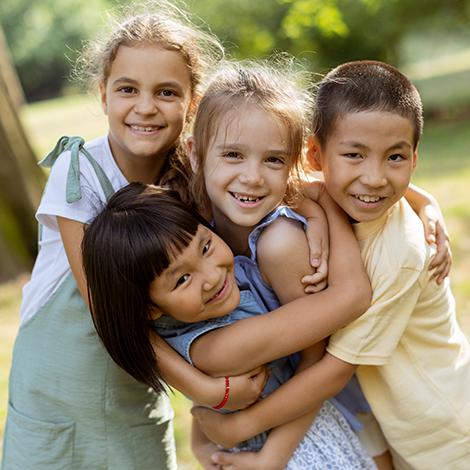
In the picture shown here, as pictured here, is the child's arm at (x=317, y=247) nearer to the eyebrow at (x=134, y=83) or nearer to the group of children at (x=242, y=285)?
the group of children at (x=242, y=285)

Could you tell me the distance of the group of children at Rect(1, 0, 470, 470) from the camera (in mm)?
1545

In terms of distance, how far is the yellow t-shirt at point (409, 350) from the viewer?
1.57 m

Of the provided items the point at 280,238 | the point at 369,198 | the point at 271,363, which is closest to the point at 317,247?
the point at 280,238

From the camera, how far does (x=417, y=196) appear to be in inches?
79.5

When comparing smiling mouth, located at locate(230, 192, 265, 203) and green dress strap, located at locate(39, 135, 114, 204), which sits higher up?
green dress strap, located at locate(39, 135, 114, 204)

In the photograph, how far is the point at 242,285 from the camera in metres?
1.71

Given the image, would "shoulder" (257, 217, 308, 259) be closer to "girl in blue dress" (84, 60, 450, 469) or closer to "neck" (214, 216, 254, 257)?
"girl in blue dress" (84, 60, 450, 469)

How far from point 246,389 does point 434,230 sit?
0.84 m

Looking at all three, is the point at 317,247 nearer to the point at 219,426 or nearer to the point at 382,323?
the point at 382,323

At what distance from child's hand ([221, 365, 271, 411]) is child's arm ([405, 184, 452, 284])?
668 mm

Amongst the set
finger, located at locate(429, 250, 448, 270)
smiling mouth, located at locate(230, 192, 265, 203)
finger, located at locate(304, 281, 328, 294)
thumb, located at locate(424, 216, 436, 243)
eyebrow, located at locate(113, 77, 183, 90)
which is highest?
eyebrow, located at locate(113, 77, 183, 90)

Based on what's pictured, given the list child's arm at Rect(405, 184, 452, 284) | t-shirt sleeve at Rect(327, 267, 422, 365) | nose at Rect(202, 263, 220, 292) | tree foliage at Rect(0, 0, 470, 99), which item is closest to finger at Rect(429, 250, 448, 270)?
child's arm at Rect(405, 184, 452, 284)

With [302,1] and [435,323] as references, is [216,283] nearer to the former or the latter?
[435,323]

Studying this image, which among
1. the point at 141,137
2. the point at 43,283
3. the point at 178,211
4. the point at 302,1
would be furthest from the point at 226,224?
the point at 302,1
